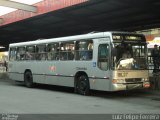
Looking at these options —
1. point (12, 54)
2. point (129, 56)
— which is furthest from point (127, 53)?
point (12, 54)

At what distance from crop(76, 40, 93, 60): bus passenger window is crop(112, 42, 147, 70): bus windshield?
1.47m

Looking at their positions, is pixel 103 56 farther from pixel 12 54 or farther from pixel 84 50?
pixel 12 54

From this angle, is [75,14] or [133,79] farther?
[75,14]

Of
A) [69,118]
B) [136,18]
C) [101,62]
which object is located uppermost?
[136,18]

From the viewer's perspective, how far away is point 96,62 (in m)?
15.4

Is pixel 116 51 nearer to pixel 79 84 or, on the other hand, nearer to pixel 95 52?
pixel 95 52

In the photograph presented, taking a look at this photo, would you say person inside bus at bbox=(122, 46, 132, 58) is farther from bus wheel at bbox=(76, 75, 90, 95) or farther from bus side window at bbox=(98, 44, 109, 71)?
bus wheel at bbox=(76, 75, 90, 95)

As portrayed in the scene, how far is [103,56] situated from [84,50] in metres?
1.47

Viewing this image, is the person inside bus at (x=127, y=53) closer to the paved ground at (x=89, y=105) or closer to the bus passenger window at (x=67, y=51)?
→ the paved ground at (x=89, y=105)

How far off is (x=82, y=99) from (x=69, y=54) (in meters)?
3.31

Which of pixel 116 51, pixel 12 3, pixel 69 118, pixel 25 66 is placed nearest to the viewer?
pixel 69 118

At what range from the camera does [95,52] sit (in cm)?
1548

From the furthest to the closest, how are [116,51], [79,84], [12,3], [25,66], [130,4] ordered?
1. [12,3]
2. [25,66]
3. [130,4]
4. [79,84]
5. [116,51]

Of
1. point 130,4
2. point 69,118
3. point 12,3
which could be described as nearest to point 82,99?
point 69,118
